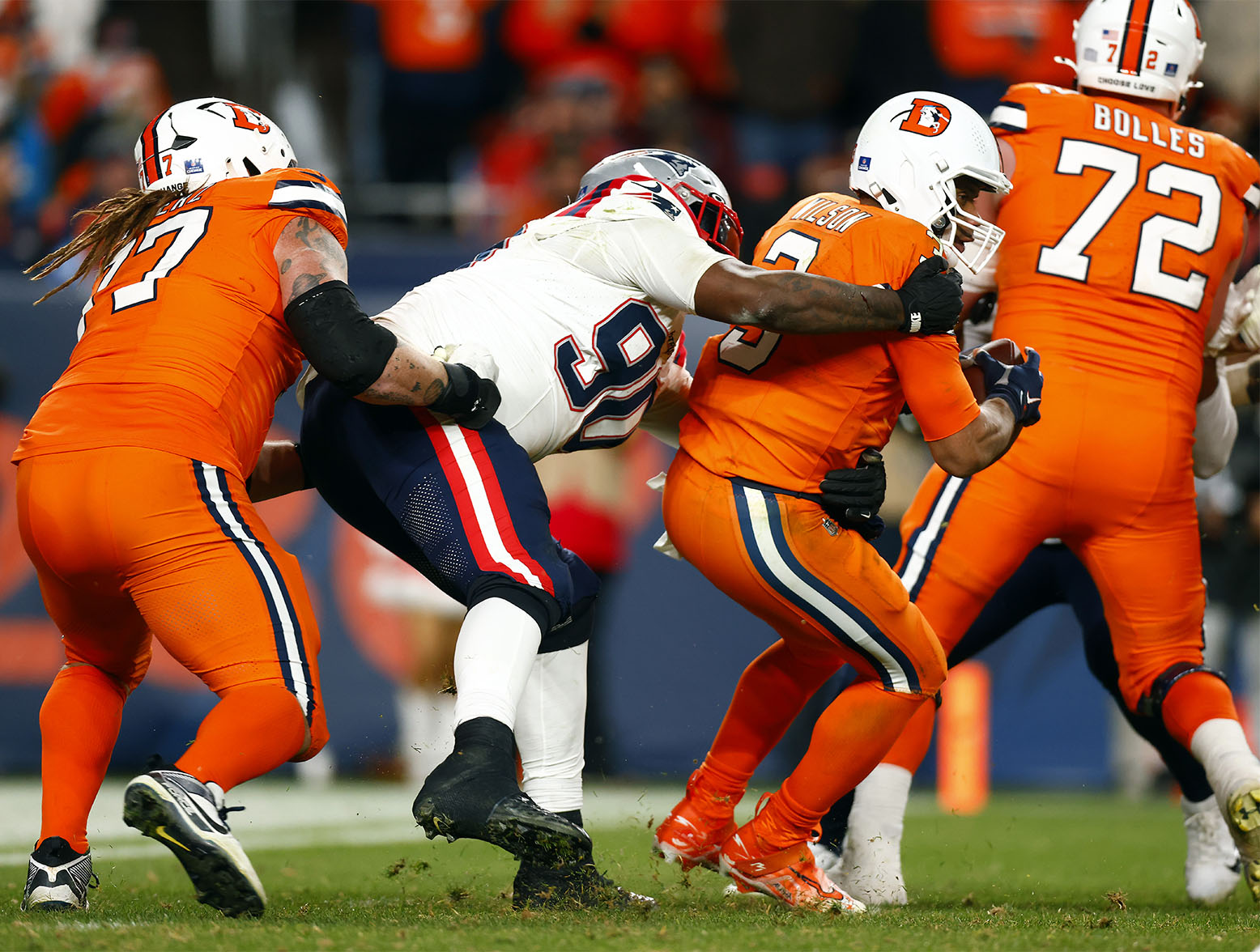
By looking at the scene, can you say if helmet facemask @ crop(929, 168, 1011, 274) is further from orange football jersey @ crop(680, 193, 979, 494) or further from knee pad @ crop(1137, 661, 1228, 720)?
knee pad @ crop(1137, 661, 1228, 720)

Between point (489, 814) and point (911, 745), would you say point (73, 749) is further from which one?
point (911, 745)

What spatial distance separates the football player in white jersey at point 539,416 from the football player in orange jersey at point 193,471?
14 centimetres

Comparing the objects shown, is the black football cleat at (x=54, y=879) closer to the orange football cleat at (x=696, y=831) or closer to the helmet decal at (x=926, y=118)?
the orange football cleat at (x=696, y=831)

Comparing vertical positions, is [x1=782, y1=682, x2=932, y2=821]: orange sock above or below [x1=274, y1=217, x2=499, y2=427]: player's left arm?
below

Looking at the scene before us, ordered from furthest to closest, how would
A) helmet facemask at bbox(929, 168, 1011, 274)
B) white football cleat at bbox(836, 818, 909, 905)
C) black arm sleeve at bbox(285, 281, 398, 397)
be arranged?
white football cleat at bbox(836, 818, 909, 905)
helmet facemask at bbox(929, 168, 1011, 274)
black arm sleeve at bbox(285, 281, 398, 397)

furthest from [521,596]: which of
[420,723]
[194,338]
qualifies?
[420,723]

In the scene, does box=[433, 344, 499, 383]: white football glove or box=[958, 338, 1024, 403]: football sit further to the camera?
box=[958, 338, 1024, 403]: football

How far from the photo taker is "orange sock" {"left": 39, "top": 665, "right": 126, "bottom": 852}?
3.71m

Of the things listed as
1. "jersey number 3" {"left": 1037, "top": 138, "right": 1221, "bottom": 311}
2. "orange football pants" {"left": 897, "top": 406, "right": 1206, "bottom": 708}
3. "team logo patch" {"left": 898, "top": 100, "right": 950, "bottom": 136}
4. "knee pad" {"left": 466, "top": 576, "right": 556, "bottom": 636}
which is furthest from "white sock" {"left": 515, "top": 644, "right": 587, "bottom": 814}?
"jersey number 3" {"left": 1037, "top": 138, "right": 1221, "bottom": 311}

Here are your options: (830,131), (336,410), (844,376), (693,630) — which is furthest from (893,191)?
(830,131)

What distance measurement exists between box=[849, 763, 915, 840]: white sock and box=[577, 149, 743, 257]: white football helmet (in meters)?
1.49

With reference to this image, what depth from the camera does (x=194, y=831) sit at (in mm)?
3031

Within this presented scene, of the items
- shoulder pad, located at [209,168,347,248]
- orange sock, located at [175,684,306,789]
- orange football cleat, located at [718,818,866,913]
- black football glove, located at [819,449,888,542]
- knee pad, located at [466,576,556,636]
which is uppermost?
shoulder pad, located at [209,168,347,248]

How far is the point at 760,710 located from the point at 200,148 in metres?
2.03
